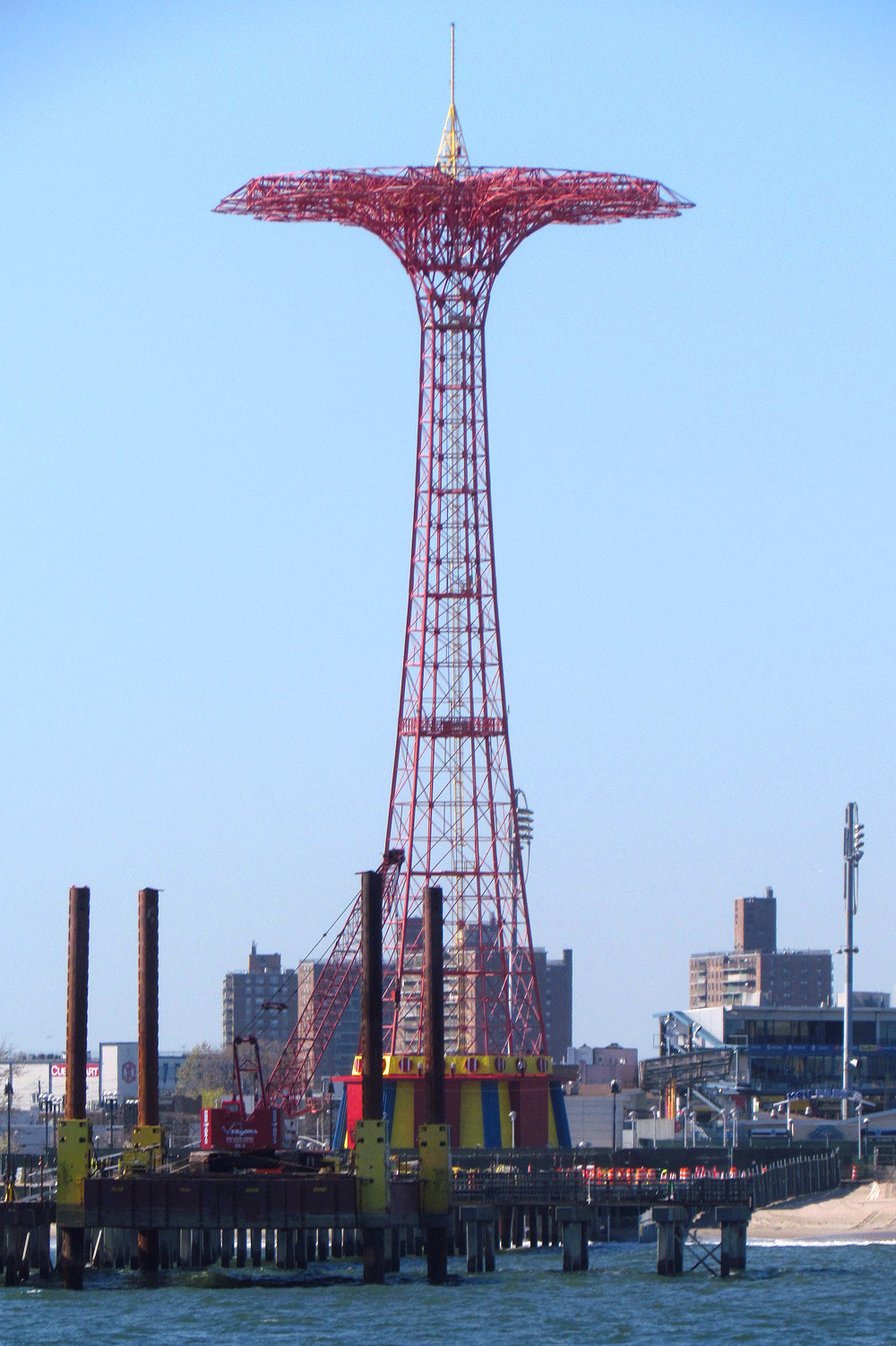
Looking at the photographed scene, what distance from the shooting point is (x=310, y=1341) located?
219ft

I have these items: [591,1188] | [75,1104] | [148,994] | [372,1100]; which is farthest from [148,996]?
[591,1188]

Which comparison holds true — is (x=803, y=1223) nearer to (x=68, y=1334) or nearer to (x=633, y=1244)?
(x=633, y=1244)

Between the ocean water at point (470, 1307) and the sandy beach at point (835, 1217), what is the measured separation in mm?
16985

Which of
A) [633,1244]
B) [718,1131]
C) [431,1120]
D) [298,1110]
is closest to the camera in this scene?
[431,1120]

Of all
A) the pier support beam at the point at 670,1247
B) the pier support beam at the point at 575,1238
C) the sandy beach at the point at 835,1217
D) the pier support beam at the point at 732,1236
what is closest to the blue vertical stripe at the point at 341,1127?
the sandy beach at the point at 835,1217

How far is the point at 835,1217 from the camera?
108 m

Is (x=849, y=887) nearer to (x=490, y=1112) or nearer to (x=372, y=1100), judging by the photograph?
(x=490, y=1112)

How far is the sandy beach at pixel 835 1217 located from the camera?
10412 centimetres

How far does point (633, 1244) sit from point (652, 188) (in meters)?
42.8

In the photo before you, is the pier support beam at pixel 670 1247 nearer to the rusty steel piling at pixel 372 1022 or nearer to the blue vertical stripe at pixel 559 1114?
the rusty steel piling at pixel 372 1022

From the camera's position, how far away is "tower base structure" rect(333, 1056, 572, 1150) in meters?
104

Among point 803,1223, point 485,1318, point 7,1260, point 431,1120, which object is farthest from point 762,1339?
point 803,1223

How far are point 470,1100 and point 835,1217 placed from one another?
1649 centimetres

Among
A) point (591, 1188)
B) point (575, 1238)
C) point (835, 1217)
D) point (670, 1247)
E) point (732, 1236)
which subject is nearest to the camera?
point (670, 1247)
